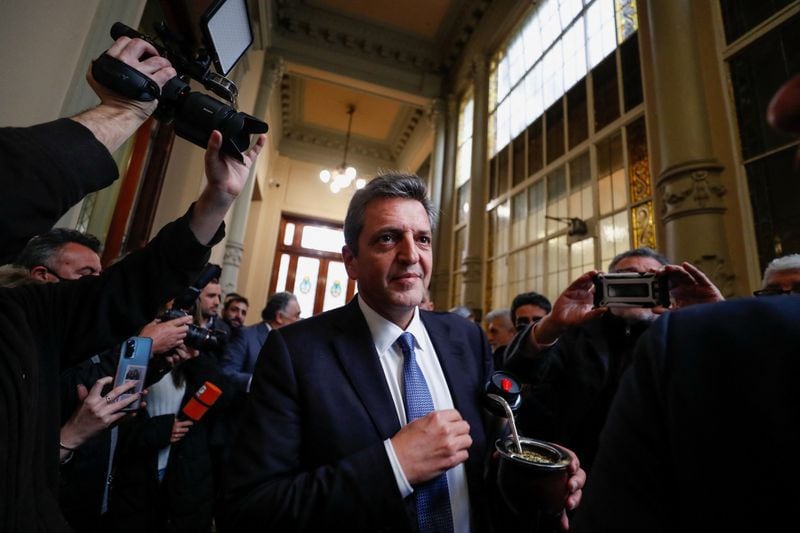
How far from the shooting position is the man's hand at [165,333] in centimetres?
151

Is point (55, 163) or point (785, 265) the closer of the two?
point (55, 163)

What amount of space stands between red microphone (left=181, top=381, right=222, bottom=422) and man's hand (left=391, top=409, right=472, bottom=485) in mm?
1350

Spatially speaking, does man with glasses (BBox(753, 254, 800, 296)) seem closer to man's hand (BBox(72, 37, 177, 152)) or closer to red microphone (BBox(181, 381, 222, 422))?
man's hand (BBox(72, 37, 177, 152))

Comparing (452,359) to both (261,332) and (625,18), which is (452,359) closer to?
(261,332)

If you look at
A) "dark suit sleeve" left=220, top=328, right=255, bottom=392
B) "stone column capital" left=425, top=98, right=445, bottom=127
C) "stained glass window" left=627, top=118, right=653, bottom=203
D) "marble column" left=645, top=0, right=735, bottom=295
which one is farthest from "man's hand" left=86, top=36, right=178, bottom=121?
"stone column capital" left=425, top=98, right=445, bottom=127

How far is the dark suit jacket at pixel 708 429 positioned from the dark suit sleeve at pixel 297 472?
452 millimetres

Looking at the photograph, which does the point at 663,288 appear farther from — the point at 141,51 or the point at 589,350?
the point at 141,51

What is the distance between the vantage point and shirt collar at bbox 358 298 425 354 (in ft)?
3.61

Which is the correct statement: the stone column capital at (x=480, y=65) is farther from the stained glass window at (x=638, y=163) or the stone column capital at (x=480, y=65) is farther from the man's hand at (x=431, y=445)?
the man's hand at (x=431, y=445)

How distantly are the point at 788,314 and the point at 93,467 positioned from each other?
210 centimetres

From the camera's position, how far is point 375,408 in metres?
0.96

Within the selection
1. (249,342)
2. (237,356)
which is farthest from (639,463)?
(249,342)

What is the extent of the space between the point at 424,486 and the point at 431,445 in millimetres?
190

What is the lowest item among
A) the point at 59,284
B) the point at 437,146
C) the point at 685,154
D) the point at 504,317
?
the point at 59,284
